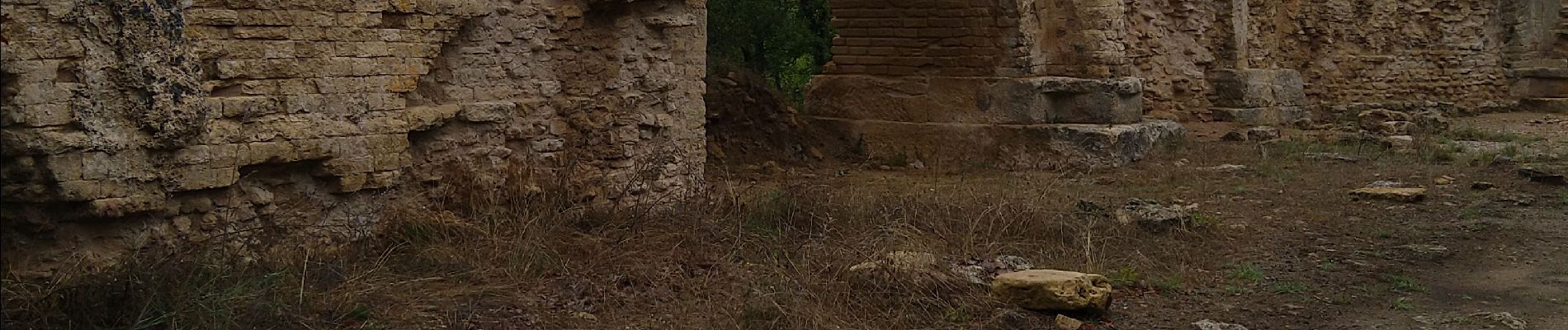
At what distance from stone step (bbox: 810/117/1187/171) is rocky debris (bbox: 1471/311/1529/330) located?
4.89 meters

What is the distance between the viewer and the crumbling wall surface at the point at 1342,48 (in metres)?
12.5

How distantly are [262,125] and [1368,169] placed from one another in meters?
7.41

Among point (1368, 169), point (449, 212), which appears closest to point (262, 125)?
point (449, 212)

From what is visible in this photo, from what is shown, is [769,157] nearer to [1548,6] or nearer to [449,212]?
[449,212]

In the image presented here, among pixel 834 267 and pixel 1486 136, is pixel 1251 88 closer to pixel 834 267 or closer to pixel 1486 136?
pixel 1486 136

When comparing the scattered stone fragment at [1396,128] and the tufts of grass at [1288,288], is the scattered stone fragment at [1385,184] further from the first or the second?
the scattered stone fragment at [1396,128]

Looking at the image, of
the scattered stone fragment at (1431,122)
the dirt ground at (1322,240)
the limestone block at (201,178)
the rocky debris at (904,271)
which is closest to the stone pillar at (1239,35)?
Answer: the scattered stone fragment at (1431,122)

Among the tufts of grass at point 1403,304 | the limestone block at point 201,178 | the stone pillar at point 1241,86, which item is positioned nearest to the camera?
the limestone block at point 201,178

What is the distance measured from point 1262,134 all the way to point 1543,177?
2.75m

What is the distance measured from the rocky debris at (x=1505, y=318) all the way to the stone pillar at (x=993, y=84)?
505 cm

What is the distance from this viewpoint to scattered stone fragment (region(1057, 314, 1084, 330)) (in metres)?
5.14

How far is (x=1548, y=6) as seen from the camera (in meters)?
16.5

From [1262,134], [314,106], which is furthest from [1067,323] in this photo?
[1262,134]

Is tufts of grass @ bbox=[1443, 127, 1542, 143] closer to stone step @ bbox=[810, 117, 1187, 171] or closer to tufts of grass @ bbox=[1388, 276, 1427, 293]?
stone step @ bbox=[810, 117, 1187, 171]
